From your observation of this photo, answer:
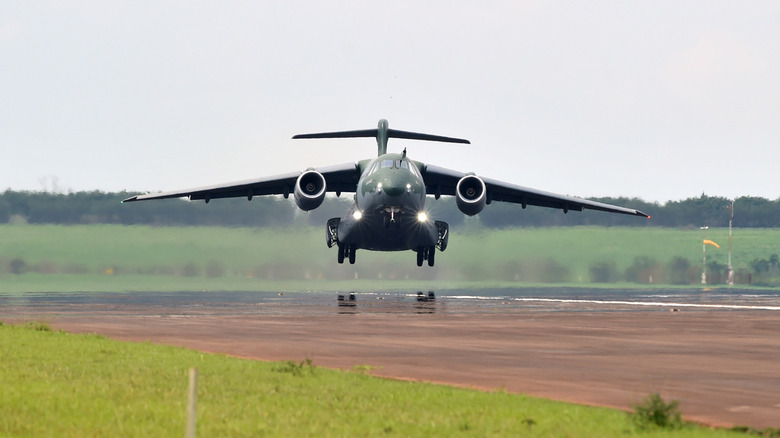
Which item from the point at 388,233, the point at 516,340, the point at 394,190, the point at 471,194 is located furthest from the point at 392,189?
the point at 516,340

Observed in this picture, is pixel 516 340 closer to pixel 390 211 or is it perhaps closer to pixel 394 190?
pixel 394 190

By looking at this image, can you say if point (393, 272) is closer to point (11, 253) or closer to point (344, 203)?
point (344, 203)

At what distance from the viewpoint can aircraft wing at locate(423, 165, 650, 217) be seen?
1759 inches

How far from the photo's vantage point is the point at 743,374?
13.1 metres

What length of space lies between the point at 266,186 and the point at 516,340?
2819 centimetres

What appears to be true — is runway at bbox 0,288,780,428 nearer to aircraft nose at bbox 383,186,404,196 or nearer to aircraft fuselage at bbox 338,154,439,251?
aircraft nose at bbox 383,186,404,196

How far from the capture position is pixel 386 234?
40.8 m

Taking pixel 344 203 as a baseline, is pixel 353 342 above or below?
below

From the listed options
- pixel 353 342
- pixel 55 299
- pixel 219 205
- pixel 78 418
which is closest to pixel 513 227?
pixel 219 205

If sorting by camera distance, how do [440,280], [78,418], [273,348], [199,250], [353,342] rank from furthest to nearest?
1. [440,280]
2. [199,250]
3. [353,342]
4. [273,348]
5. [78,418]

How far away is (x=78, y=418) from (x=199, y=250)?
123 feet

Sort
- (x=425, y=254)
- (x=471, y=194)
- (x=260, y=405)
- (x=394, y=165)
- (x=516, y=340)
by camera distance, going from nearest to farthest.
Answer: (x=260, y=405)
(x=516, y=340)
(x=394, y=165)
(x=471, y=194)
(x=425, y=254)

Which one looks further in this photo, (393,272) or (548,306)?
(393,272)

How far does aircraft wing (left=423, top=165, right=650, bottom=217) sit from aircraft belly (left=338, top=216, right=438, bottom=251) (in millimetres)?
3428
